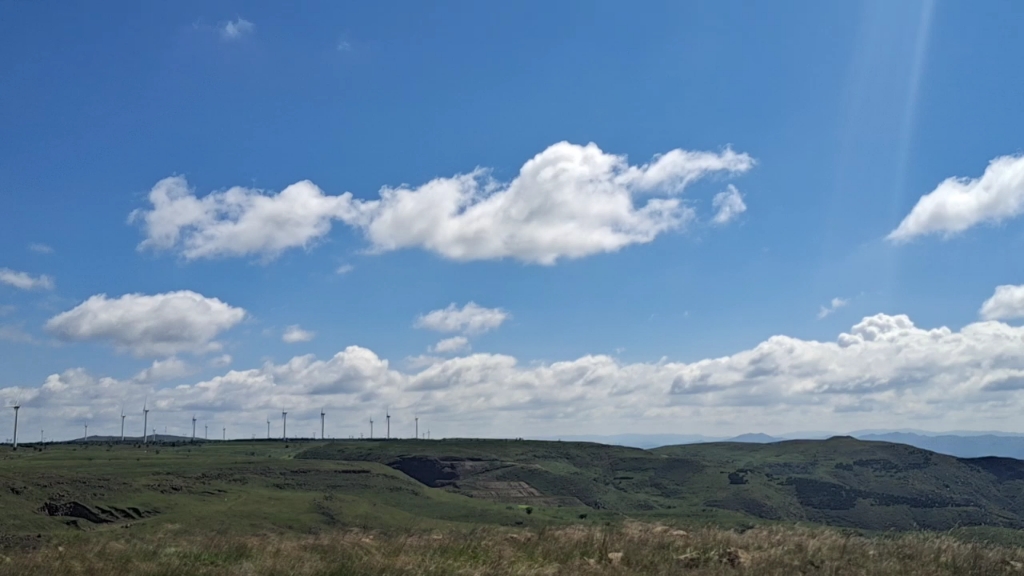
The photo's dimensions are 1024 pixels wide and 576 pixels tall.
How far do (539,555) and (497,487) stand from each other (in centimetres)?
10408

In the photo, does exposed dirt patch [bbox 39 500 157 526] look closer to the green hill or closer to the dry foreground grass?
the green hill

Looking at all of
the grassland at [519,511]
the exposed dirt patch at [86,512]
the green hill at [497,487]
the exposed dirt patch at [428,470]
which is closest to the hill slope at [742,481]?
the exposed dirt patch at [428,470]

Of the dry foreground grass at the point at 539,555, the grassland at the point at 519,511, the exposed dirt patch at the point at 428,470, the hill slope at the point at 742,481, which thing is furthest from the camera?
the exposed dirt patch at the point at 428,470

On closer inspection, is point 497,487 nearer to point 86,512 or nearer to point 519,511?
point 519,511

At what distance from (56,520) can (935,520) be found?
10031 cm

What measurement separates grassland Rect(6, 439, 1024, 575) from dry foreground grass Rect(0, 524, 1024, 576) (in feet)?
0.23

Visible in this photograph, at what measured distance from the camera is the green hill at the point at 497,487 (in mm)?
53625

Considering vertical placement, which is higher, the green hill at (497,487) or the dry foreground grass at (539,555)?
the dry foreground grass at (539,555)

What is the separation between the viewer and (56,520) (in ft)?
153

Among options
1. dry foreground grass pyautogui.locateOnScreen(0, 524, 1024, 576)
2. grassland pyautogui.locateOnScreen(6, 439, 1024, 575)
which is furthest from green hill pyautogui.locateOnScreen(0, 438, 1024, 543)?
dry foreground grass pyautogui.locateOnScreen(0, 524, 1024, 576)

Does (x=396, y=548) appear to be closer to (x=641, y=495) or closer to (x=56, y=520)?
(x=56, y=520)

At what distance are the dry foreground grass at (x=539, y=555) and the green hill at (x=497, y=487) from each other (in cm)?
1781

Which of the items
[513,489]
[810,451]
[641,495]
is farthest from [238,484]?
[810,451]

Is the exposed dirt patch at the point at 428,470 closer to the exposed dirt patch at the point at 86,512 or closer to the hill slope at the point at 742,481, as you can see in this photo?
the hill slope at the point at 742,481
